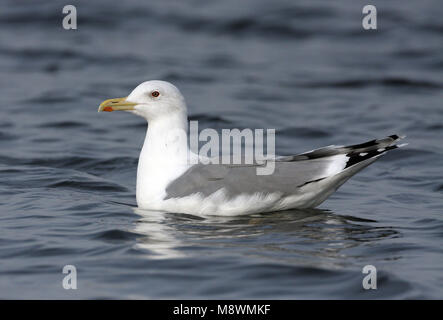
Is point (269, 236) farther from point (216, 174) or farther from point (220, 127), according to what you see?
point (220, 127)

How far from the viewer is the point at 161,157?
317 inches

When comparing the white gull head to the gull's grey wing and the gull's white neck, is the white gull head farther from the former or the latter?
the gull's grey wing

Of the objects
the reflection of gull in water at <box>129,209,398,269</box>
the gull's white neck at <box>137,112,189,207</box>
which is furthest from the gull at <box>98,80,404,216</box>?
the reflection of gull in water at <box>129,209,398,269</box>

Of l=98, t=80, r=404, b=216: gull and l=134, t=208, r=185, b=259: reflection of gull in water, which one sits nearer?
l=134, t=208, r=185, b=259: reflection of gull in water

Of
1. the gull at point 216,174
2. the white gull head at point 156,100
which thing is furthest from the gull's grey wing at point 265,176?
the white gull head at point 156,100

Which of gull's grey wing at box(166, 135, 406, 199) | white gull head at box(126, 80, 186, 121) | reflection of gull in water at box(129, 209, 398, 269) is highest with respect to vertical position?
white gull head at box(126, 80, 186, 121)

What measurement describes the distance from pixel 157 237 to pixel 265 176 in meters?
1.28

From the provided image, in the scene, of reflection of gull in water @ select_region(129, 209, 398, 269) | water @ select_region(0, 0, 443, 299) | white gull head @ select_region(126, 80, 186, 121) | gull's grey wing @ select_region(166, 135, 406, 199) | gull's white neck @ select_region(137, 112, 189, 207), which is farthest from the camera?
white gull head @ select_region(126, 80, 186, 121)

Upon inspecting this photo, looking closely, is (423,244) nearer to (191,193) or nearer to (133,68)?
(191,193)

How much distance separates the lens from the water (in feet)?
20.8

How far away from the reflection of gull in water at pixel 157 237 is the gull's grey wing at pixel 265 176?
0.29 meters

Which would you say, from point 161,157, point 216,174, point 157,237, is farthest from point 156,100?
point 157,237

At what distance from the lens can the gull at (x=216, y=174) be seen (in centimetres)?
771

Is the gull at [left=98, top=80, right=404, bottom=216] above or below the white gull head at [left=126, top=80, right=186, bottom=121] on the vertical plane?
below
